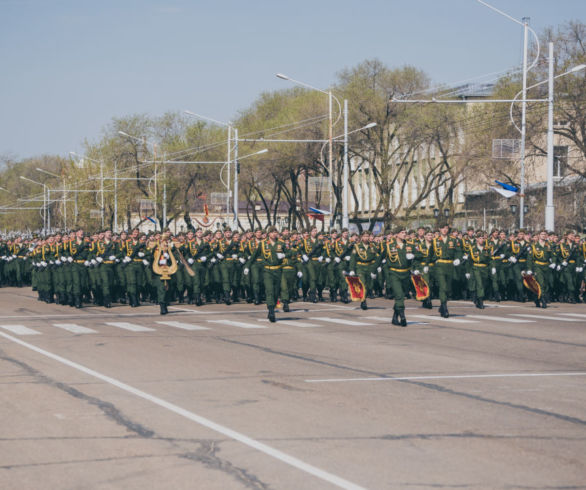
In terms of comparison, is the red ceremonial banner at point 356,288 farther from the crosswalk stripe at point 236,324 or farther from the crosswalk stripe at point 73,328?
the crosswalk stripe at point 73,328

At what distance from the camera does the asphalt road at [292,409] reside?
7.20 m

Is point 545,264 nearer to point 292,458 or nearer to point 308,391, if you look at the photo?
point 308,391

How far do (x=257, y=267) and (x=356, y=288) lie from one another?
2593mm

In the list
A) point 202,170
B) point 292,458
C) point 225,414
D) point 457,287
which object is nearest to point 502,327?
point 457,287

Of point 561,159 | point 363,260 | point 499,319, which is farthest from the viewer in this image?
point 561,159

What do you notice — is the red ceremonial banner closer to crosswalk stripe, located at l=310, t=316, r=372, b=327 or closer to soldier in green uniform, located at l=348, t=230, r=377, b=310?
soldier in green uniform, located at l=348, t=230, r=377, b=310

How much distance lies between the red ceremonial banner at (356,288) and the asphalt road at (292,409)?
5.74 m

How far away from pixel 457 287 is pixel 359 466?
22.2 m

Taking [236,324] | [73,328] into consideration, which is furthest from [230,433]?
[236,324]

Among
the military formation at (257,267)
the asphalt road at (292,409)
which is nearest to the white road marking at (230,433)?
the asphalt road at (292,409)

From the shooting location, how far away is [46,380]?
1195 centimetres

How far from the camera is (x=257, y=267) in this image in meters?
25.5

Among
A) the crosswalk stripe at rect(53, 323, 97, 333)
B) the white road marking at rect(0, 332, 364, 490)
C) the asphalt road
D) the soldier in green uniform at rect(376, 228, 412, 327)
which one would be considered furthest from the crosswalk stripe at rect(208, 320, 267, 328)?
the white road marking at rect(0, 332, 364, 490)

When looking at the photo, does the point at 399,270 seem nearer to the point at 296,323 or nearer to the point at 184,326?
the point at 296,323
